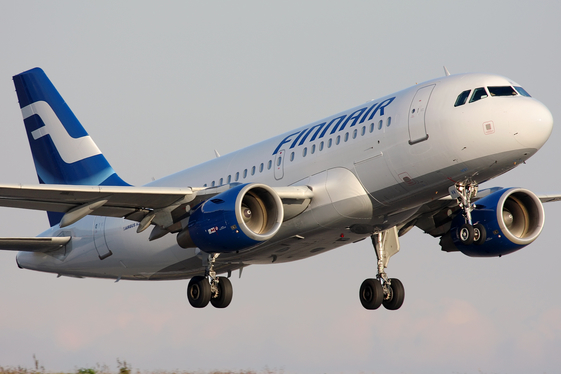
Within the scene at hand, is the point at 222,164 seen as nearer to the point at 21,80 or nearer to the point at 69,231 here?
the point at 69,231

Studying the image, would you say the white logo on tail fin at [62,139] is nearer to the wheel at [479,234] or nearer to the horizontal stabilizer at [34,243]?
the horizontal stabilizer at [34,243]

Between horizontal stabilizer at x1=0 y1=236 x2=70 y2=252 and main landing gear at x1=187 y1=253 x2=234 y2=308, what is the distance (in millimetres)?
5906

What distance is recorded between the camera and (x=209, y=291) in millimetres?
27516

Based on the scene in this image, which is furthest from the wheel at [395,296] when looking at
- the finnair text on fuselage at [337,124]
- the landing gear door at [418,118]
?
the landing gear door at [418,118]

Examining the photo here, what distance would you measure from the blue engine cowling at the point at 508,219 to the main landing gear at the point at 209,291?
7.78m

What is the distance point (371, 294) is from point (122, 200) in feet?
30.6

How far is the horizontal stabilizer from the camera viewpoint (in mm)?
29266

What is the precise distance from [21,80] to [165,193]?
45.7 ft

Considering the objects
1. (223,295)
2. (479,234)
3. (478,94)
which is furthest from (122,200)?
(478,94)

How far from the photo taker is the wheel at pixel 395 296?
28.8m

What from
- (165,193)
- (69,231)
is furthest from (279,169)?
(69,231)

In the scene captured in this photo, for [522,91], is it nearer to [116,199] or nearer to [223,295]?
[223,295]

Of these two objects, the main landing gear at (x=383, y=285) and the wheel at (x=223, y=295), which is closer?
the wheel at (x=223, y=295)

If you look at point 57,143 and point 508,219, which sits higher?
point 57,143
